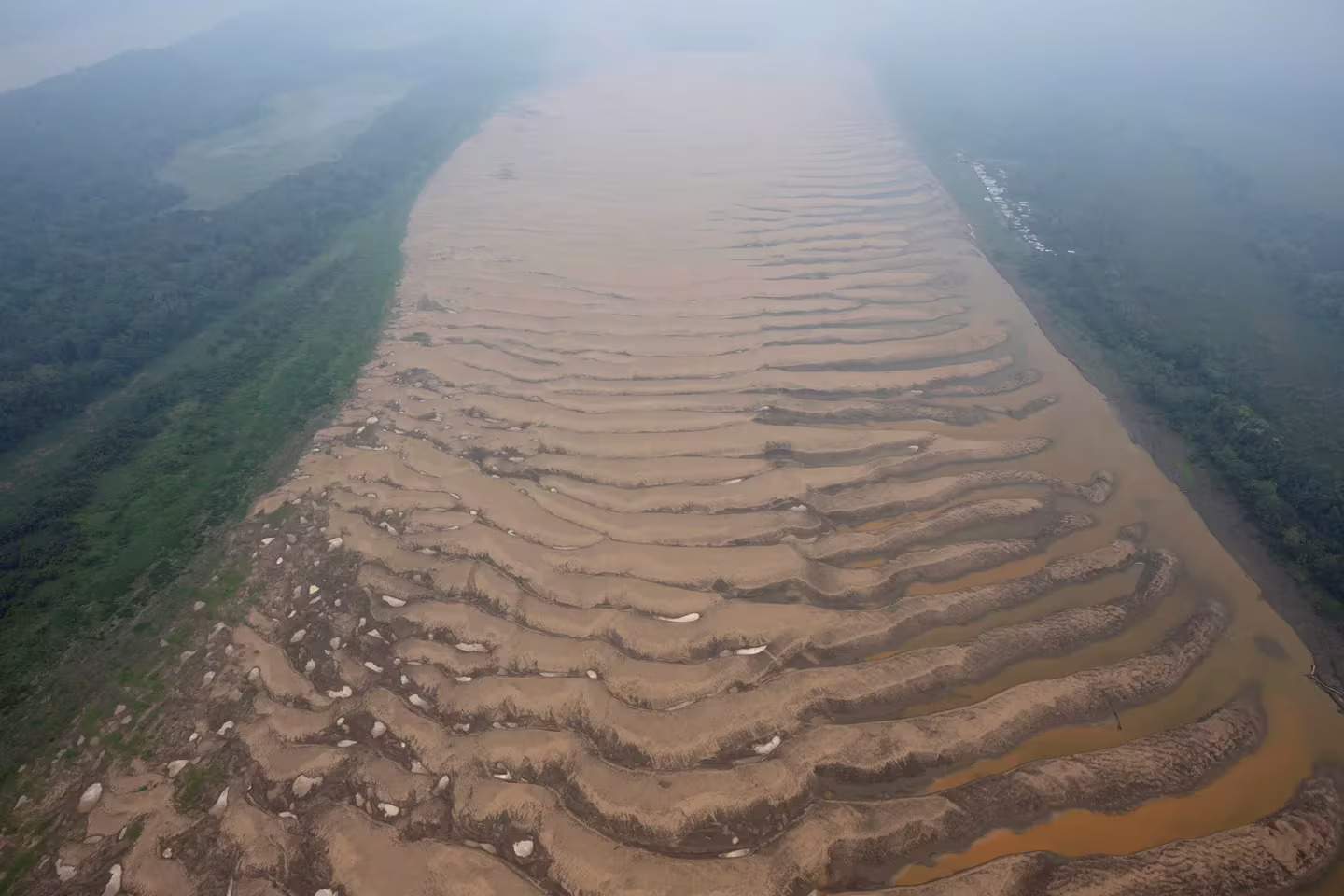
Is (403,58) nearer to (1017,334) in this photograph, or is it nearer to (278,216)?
(278,216)

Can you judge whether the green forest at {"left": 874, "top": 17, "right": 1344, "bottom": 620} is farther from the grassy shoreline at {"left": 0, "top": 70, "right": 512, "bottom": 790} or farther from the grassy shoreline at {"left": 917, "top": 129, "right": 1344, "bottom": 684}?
the grassy shoreline at {"left": 0, "top": 70, "right": 512, "bottom": 790}

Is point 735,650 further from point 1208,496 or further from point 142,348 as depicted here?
point 142,348

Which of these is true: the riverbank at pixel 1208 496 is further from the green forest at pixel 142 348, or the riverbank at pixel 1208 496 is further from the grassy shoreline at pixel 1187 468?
the green forest at pixel 142 348

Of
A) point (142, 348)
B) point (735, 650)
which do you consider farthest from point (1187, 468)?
point (142, 348)

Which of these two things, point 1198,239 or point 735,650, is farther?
point 1198,239

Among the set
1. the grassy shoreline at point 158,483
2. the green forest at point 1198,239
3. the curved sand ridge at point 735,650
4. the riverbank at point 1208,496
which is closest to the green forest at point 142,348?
the grassy shoreline at point 158,483

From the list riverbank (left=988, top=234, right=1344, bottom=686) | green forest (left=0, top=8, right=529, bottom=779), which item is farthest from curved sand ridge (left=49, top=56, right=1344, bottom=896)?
green forest (left=0, top=8, right=529, bottom=779)
